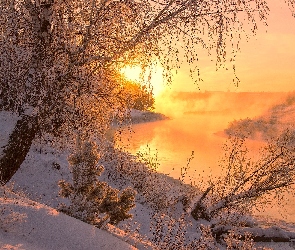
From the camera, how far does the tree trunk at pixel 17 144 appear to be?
636 cm

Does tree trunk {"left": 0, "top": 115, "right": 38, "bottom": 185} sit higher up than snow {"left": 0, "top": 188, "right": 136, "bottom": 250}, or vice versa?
tree trunk {"left": 0, "top": 115, "right": 38, "bottom": 185}

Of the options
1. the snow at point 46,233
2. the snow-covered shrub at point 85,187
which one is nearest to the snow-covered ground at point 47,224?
the snow at point 46,233

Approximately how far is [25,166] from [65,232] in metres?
7.33

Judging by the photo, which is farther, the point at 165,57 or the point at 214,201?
the point at 214,201

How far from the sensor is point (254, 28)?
16.2 ft

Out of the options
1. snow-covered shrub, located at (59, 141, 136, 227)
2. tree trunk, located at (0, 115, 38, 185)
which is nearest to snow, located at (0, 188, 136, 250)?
snow-covered shrub, located at (59, 141, 136, 227)

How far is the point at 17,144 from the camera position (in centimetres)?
653

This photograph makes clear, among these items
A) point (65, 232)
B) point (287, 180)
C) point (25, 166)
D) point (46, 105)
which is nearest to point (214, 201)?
point (287, 180)

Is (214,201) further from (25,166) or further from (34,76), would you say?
(34,76)

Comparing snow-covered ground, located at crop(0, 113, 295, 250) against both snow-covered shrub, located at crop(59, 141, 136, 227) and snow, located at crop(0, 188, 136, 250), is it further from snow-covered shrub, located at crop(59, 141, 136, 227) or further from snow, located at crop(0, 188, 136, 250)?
snow-covered shrub, located at crop(59, 141, 136, 227)

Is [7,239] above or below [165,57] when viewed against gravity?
below

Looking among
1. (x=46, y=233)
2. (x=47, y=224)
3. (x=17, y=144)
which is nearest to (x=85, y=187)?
(x=17, y=144)

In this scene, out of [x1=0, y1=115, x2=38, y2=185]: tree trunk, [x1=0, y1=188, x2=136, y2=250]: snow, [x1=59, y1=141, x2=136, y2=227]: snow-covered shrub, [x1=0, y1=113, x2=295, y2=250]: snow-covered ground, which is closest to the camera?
[x1=0, y1=188, x2=136, y2=250]: snow

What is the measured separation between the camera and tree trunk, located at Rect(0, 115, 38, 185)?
6.36 meters
